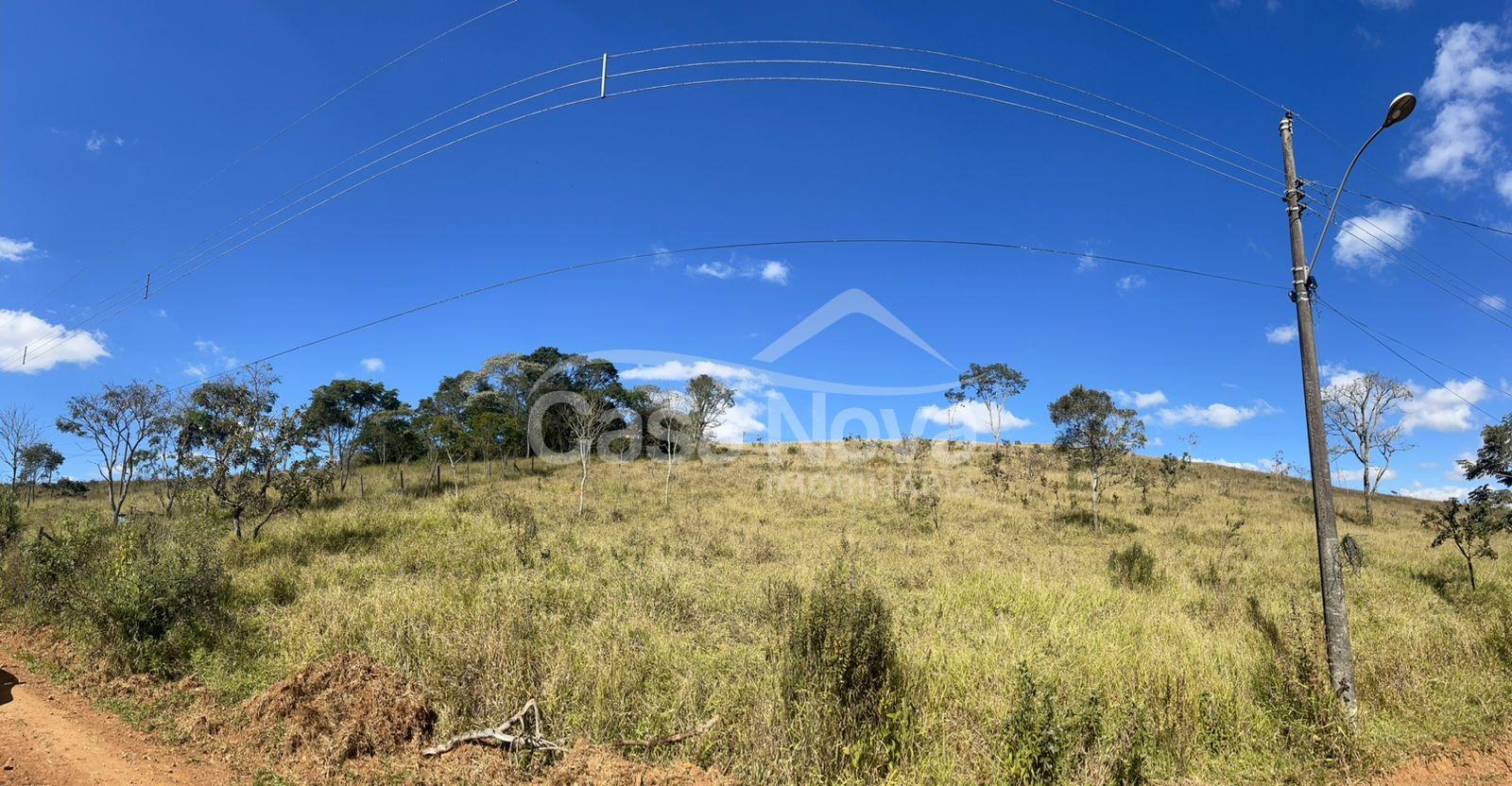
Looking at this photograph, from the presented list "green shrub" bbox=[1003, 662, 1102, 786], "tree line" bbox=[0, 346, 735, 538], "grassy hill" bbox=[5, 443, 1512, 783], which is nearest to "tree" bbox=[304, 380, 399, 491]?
"tree line" bbox=[0, 346, 735, 538]

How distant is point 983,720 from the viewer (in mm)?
5848

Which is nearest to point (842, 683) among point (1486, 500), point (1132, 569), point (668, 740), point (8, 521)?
point (668, 740)

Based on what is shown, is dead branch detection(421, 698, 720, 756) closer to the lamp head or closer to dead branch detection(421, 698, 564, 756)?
dead branch detection(421, 698, 564, 756)

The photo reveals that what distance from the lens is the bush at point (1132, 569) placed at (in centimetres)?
1320

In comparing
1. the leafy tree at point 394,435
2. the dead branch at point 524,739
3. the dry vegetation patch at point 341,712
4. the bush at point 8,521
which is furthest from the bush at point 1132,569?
the leafy tree at point 394,435

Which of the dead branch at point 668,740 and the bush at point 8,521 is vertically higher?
the bush at point 8,521

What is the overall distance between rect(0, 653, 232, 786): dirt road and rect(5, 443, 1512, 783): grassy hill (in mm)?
898

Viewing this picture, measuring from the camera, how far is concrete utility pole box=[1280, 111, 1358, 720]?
6801 millimetres

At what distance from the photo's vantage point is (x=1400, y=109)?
6.57 metres

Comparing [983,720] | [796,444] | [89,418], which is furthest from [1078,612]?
[796,444]

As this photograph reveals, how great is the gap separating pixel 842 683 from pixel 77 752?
290 inches

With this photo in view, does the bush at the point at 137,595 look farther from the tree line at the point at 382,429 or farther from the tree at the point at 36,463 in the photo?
the tree at the point at 36,463

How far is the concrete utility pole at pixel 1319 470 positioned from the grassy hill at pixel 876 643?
0.42 metres

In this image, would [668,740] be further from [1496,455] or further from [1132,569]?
[1496,455]
